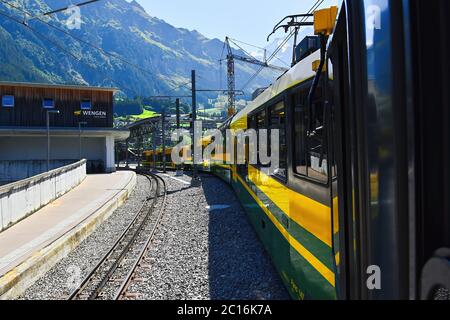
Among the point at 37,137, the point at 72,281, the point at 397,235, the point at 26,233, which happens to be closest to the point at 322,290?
the point at 397,235

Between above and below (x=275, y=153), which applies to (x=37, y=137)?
above

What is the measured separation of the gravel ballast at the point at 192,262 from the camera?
6938mm

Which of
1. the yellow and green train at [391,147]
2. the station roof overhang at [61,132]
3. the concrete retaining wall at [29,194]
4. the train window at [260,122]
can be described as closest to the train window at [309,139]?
the yellow and green train at [391,147]

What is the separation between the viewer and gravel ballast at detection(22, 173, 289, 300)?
22.8ft

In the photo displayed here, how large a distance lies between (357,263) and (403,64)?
3.44 feet

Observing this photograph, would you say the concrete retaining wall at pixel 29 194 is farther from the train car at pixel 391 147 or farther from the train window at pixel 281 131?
the train car at pixel 391 147

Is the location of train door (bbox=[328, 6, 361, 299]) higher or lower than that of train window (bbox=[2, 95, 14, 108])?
lower

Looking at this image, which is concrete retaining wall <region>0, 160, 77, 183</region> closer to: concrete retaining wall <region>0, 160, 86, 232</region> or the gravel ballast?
concrete retaining wall <region>0, 160, 86, 232</region>

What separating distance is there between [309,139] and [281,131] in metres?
1.56

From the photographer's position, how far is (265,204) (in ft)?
24.4

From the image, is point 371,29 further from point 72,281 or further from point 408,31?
point 72,281

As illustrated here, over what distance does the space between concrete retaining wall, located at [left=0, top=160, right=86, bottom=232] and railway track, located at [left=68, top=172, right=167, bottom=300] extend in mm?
3068

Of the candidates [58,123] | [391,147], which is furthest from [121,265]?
[58,123]

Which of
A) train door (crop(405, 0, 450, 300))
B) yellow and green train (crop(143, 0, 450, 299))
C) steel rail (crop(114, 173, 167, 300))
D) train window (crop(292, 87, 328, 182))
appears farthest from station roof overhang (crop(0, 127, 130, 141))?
train door (crop(405, 0, 450, 300))
